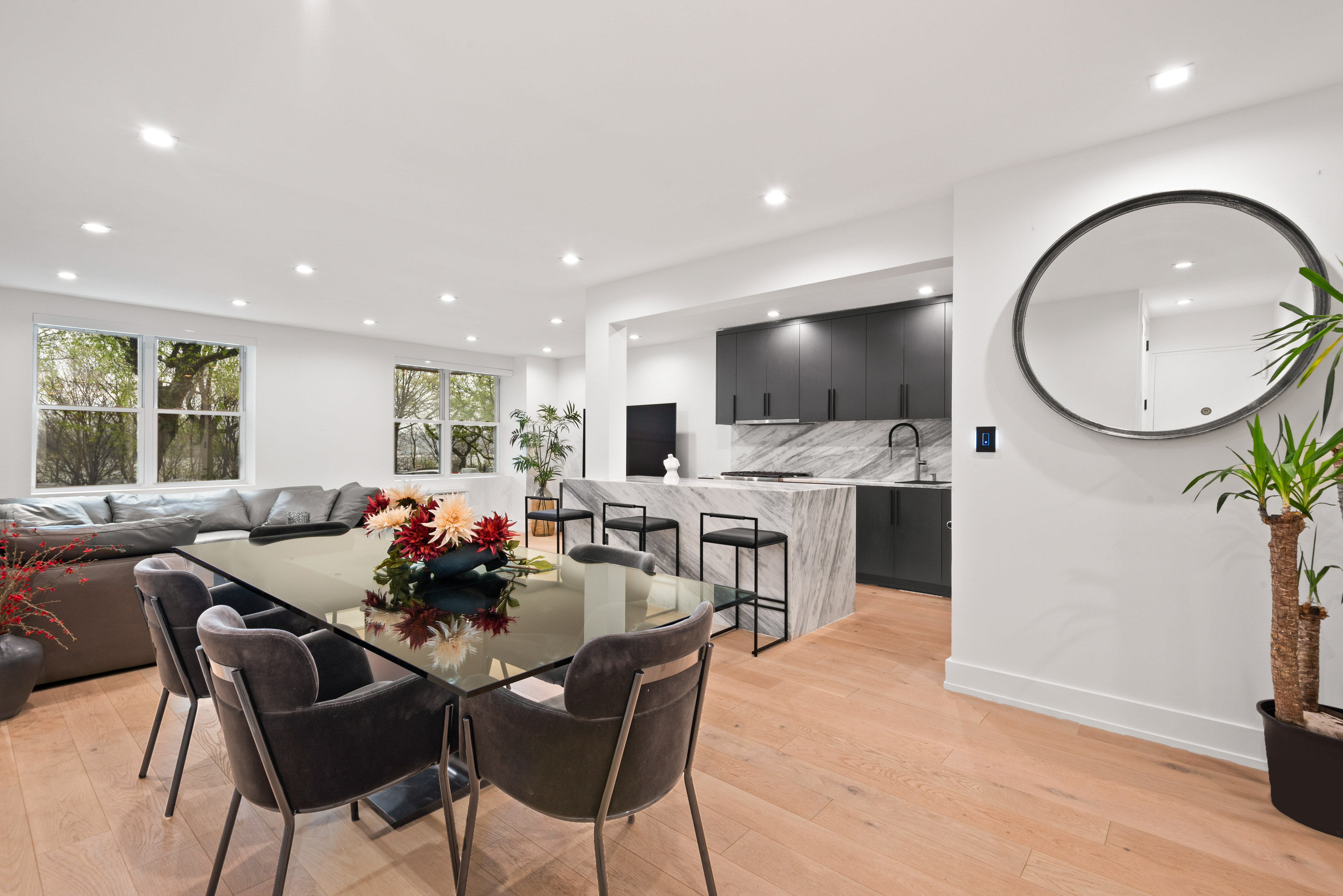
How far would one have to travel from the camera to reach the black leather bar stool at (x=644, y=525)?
4094 mm

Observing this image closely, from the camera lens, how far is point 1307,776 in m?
1.97

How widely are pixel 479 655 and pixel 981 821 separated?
172 cm

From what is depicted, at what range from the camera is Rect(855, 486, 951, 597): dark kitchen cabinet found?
5027 millimetres

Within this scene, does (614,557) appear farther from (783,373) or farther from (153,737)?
(783,373)

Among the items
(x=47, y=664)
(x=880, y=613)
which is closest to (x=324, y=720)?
(x=47, y=664)

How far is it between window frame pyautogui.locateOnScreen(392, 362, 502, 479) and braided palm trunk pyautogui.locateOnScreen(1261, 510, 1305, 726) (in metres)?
7.98

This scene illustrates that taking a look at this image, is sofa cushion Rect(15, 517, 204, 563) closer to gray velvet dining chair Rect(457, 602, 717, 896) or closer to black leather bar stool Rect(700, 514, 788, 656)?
gray velvet dining chair Rect(457, 602, 717, 896)

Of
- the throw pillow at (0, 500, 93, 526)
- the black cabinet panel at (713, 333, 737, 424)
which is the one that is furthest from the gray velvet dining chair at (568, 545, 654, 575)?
the throw pillow at (0, 500, 93, 526)

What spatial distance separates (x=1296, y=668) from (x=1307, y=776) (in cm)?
33

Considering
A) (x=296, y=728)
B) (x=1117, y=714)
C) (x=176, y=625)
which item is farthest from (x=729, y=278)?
(x=296, y=728)

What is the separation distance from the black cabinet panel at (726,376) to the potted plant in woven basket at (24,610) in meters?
5.11

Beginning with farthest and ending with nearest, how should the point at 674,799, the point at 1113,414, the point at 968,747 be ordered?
the point at 1113,414 < the point at 968,747 < the point at 674,799

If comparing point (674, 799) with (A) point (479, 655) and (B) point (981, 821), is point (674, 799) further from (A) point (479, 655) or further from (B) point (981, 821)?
(A) point (479, 655)

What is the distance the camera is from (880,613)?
447cm
